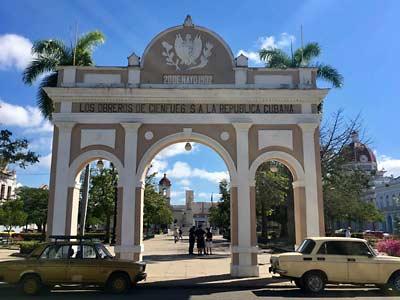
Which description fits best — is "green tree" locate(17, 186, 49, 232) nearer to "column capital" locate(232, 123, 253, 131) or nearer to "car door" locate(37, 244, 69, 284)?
"column capital" locate(232, 123, 253, 131)

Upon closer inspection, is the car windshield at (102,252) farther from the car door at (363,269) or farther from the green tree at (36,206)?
the green tree at (36,206)

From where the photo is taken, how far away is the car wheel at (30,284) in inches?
435

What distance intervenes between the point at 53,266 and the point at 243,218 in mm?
6879

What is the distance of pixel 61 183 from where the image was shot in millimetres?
15195

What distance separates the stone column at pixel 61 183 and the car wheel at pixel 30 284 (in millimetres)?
3824

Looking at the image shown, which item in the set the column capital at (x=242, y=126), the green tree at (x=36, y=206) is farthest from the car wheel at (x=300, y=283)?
the green tree at (x=36, y=206)

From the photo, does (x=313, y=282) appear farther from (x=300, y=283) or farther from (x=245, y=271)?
(x=245, y=271)

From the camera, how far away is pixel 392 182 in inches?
2606

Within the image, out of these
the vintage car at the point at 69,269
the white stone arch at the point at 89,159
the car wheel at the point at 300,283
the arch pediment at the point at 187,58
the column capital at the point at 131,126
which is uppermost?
the arch pediment at the point at 187,58

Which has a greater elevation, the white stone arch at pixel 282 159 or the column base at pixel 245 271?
the white stone arch at pixel 282 159

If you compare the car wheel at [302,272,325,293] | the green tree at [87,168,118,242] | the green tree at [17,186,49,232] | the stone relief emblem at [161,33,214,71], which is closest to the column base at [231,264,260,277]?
the car wheel at [302,272,325,293]

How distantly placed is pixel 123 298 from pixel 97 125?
23.7ft

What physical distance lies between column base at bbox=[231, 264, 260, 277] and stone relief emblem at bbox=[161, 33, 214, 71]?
302 inches

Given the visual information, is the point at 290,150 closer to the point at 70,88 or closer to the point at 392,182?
the point at 70,88
